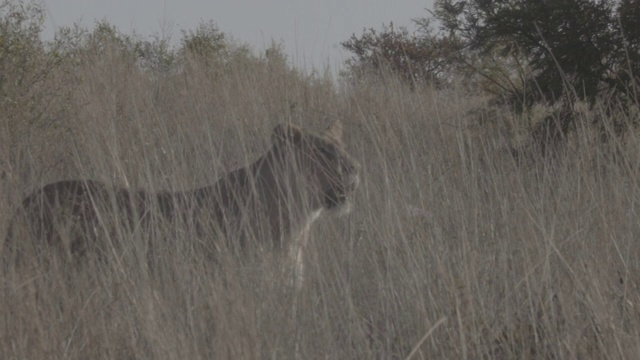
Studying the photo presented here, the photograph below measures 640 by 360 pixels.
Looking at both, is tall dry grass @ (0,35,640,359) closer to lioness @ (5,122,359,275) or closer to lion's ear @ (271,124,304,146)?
lioness @ (5,122,359,275)

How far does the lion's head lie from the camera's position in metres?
4.40

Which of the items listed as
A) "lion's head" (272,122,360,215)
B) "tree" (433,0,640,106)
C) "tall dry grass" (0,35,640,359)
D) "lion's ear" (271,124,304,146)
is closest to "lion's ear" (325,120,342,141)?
"lion's head" (272,122,360,215)

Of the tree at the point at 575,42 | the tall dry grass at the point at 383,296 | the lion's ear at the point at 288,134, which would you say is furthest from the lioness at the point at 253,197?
the tree at the point at 575,42

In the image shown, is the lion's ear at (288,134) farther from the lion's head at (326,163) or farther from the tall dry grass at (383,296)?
the tall dry grass at (383,296)

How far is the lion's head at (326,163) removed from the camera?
4.40 metres

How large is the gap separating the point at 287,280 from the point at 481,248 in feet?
2.53

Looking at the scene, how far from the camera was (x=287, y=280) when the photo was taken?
3246 mm

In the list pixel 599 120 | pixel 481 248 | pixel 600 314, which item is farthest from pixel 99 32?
pixel 600 314

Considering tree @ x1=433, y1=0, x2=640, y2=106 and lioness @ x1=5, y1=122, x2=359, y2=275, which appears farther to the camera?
tree @ x1=433, y1=0, x2=640, y2=106

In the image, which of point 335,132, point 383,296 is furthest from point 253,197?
point 383,296

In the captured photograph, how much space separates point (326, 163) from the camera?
4523mm

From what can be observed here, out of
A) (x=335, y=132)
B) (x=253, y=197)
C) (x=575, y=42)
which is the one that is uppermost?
(x=575, y=42)

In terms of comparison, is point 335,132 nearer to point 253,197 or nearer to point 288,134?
point 288,134

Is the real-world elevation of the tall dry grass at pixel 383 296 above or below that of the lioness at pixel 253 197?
below
